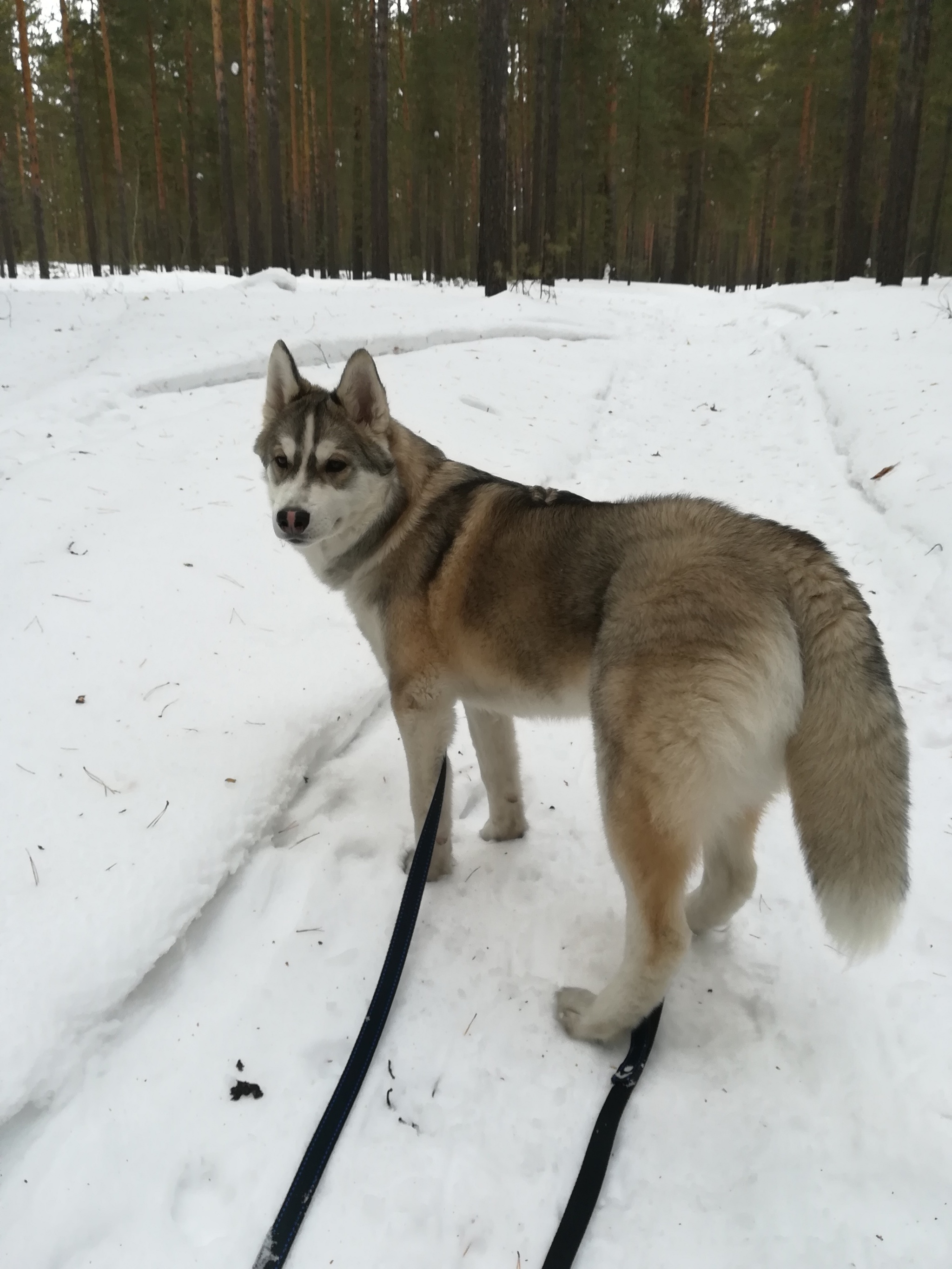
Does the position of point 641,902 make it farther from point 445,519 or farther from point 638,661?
point 445,519

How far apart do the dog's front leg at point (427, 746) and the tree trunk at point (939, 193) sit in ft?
89.4

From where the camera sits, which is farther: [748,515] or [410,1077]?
[748,515]

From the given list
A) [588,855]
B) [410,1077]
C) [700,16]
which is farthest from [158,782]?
[700,16]

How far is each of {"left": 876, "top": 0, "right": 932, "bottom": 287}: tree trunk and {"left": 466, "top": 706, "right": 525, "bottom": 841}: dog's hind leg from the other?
1988 centimetres

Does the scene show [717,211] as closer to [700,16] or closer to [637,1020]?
[700,16]

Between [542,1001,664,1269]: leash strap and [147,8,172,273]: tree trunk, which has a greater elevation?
[147,8,172,273]: tree trunk

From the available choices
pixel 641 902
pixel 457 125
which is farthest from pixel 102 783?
pixel 457 125

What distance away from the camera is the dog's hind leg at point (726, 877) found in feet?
8.66

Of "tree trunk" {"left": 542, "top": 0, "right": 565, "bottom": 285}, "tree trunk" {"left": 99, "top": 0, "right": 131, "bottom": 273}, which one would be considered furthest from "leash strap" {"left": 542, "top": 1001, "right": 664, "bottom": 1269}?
"tree trunk" {"left": 99, "top": 0, "right": 131, "bottom": 273}

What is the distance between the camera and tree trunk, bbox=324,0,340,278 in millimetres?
30016

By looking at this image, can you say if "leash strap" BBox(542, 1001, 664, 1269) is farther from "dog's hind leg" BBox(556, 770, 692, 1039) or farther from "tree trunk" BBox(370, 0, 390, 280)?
"tree trunk" BBox(370, 0, 390, 280)

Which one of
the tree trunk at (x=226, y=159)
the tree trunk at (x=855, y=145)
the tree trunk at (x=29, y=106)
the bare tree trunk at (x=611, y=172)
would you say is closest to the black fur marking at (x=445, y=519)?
the tree trunk at (x=226, y=159)

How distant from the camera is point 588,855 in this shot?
328cm

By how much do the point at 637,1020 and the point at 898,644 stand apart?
3.35 meters
